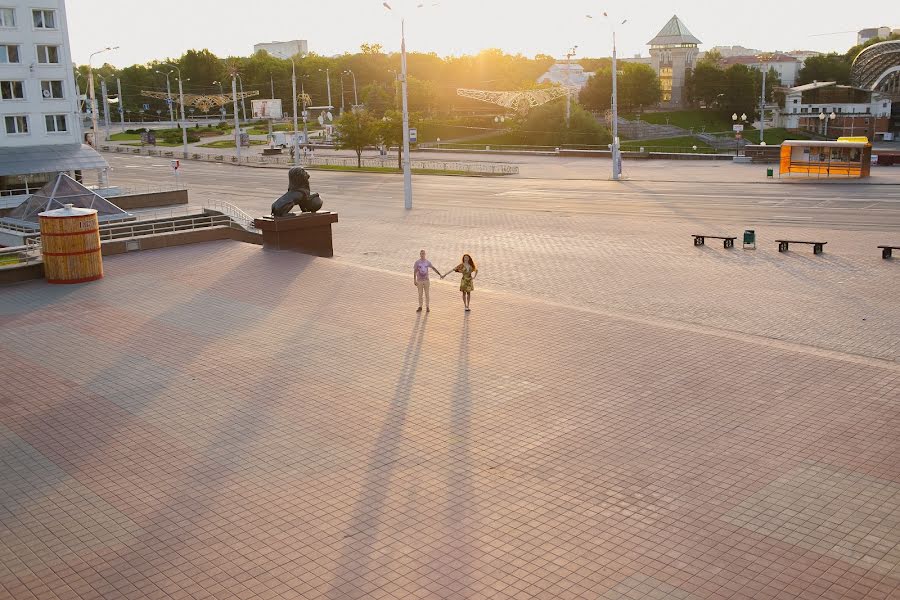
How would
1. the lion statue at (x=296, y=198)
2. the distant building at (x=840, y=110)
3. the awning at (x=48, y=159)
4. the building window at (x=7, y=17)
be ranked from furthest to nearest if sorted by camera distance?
the distant building at (x=840, y=110)
the building window at (x=7, y=17)
the awning at (x=48, y=159)
the lion statue at (x=296, y=198)

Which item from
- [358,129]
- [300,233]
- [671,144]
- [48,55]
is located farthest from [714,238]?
[671,144]

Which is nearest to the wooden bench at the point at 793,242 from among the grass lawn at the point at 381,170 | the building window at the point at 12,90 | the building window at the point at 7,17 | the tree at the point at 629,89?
the grass lawn at the point at 381,170

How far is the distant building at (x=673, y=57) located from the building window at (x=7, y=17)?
333ft

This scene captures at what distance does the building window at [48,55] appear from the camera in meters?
51.5

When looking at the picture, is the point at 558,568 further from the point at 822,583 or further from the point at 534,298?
the point at 534,298

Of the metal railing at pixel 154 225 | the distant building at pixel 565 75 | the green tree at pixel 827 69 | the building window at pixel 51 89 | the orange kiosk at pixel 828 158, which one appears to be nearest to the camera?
the metal railing at pixel 154 225

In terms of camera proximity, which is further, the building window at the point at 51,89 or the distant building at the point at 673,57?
the distant building at the point at 673,57

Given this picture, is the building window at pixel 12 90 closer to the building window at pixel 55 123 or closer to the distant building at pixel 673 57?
the building window at pixel 55 123

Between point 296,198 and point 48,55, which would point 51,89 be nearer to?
point 48,55

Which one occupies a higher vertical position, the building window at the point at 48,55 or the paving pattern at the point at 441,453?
the building window at the point at 48,55

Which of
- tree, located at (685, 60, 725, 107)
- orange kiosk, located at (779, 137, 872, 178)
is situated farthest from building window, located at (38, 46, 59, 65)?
tree, located at (685, 60, 725, 107)

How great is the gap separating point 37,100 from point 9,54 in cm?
289

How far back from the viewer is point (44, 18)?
5125cm

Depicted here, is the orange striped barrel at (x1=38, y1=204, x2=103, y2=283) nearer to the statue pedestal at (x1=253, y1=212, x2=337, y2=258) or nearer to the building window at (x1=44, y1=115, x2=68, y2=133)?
the statue pedestal at (x1=253, y1=212, x2=337, y2=258)
